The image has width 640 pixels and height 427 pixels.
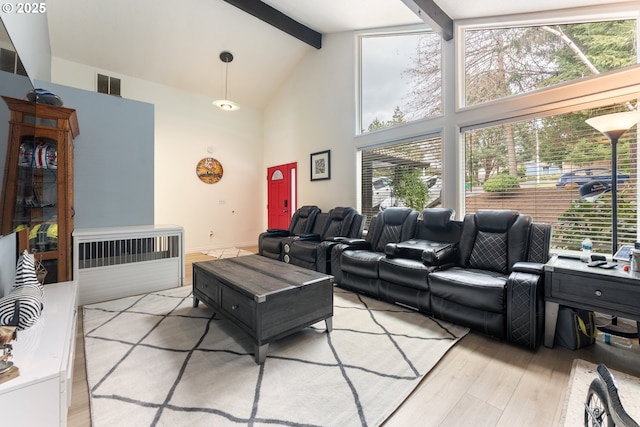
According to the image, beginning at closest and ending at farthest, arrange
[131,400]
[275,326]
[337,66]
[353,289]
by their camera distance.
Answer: [131,400], [275,326], [353,289], [337,66]

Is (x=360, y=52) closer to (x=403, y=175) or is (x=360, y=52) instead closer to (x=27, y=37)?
(x=403, y=175)

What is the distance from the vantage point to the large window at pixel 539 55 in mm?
2465

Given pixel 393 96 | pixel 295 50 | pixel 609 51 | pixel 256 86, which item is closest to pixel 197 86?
pixel 256 86

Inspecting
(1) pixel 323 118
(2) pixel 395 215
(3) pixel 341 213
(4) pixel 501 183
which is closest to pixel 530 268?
(4) pixel 501 183

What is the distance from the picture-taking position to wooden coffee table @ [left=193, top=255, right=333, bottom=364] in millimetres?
1850

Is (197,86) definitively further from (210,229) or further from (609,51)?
(609,51)

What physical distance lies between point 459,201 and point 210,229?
16.4 ft

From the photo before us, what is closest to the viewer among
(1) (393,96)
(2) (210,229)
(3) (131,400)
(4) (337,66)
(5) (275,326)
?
(3) (131,400)

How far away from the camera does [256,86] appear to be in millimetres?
6207

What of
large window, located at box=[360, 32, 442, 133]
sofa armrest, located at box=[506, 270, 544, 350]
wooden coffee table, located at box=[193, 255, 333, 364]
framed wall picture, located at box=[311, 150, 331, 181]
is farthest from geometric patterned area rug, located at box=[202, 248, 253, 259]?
sofa armrest, located at box=[506, 270, 544, 350]

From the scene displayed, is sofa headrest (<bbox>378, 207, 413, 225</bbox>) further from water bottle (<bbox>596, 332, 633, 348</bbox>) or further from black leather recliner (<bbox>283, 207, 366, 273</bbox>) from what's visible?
water bottle (<bbox>596, 332, 633, 348</bbox>)

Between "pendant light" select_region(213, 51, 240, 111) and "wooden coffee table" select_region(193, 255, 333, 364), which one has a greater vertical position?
"pendant light" select_region(213, 51, 240, 111)

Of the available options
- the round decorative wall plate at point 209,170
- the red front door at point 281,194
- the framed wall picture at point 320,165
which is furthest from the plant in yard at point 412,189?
the round decorative wall plate at point 209,170

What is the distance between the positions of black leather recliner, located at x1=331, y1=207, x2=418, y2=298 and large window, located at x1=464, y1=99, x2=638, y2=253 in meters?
0.83
